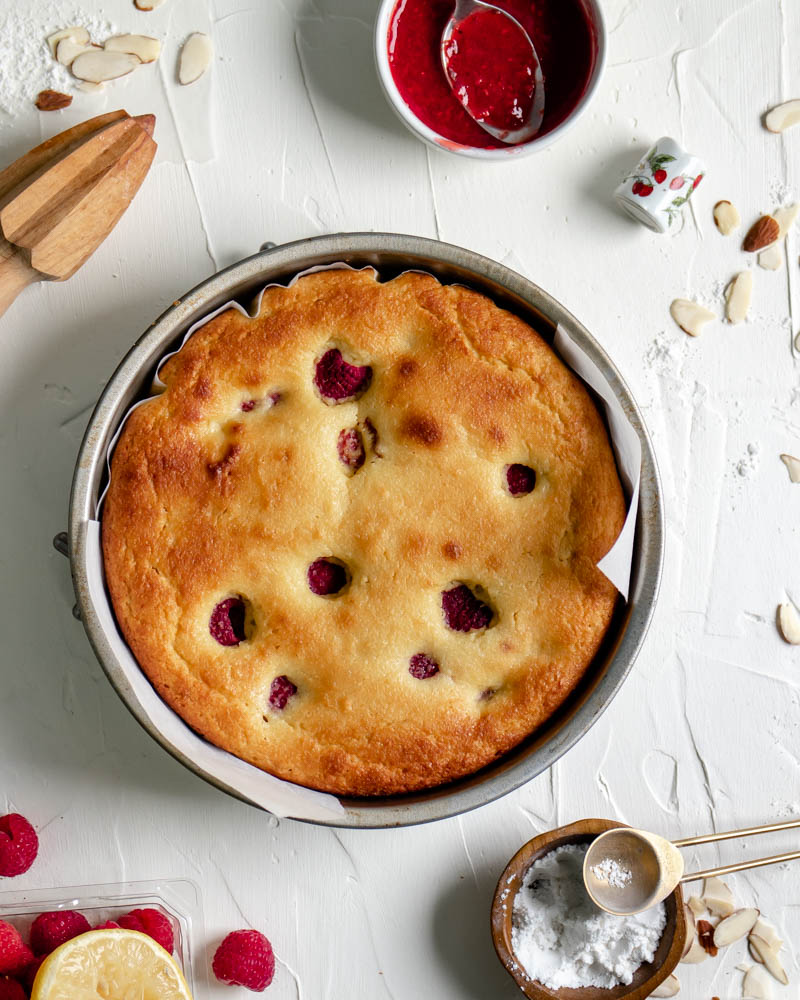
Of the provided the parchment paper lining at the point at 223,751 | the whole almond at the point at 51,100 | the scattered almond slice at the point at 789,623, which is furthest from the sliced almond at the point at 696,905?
the whole almond at the point at 51,100

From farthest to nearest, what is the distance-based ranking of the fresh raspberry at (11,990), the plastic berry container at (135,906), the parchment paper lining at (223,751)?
1. the plastic berry container at (135,906)
2. the fresh raspberry at (11,990)
3. the parchment paper lining at (223,751)

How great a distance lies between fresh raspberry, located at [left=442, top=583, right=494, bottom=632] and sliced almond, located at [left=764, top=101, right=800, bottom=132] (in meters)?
1.18

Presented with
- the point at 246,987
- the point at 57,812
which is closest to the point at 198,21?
the point at 57,812

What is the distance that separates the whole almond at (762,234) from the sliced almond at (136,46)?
1.28 metres

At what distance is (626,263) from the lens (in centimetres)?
192

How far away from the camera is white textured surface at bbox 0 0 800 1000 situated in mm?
1885

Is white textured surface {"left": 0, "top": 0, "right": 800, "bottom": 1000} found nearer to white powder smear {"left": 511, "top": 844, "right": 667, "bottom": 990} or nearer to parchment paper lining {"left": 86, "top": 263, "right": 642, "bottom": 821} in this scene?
white powder smear {"left": 511, "top": 844, "right": 667, "bottom": 990}

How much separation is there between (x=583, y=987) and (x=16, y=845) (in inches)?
44.8

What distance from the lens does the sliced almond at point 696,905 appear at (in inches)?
75.8

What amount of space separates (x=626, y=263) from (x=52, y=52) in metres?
1.25

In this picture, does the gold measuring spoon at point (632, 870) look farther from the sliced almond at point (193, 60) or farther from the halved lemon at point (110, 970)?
the sliced almond at point (193, 60)

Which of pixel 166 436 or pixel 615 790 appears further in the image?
pixel 615 790

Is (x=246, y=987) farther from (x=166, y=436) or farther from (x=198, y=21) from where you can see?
(x=198, y=21)

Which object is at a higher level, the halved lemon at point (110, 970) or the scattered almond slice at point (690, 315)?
the scattered almond slice at point (690, 315)
